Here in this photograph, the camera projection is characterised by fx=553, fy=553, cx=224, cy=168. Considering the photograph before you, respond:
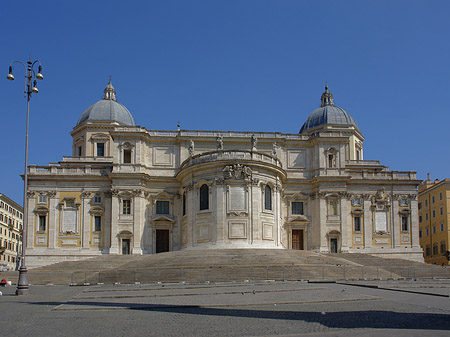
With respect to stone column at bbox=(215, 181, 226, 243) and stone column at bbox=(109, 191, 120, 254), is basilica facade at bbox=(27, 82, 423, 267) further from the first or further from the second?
stone column at bbox=(215, 181, 226, 243)

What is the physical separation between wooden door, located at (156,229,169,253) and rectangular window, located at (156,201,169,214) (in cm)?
209

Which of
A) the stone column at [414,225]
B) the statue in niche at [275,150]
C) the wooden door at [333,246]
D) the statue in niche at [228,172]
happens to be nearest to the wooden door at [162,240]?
the statue in niche at [228,172]

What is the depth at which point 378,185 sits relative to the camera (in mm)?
62250

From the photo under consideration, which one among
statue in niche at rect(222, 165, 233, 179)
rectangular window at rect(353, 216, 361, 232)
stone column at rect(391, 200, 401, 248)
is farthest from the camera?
rectangular window at rect(353, 216, 361, 232)

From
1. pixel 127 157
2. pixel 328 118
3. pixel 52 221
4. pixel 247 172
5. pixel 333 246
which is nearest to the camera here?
pixel 247 172

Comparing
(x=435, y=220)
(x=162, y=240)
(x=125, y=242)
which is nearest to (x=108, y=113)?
(x=125, y=242)

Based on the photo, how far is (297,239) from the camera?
61.6 m

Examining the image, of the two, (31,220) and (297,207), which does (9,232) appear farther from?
(297,207)

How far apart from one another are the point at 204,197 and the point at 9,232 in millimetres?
51332

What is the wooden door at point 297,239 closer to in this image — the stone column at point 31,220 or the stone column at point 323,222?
the stone column at point 323,222

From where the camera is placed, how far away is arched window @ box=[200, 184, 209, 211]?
54500 millimetres

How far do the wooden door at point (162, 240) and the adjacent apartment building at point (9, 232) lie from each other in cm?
3401

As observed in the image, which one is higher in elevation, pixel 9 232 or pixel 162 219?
pixel 162 219

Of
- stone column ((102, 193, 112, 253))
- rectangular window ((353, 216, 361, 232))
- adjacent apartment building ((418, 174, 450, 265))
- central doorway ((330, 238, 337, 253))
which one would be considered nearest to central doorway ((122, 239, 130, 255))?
stone column ((102, 193, 112, 253))
